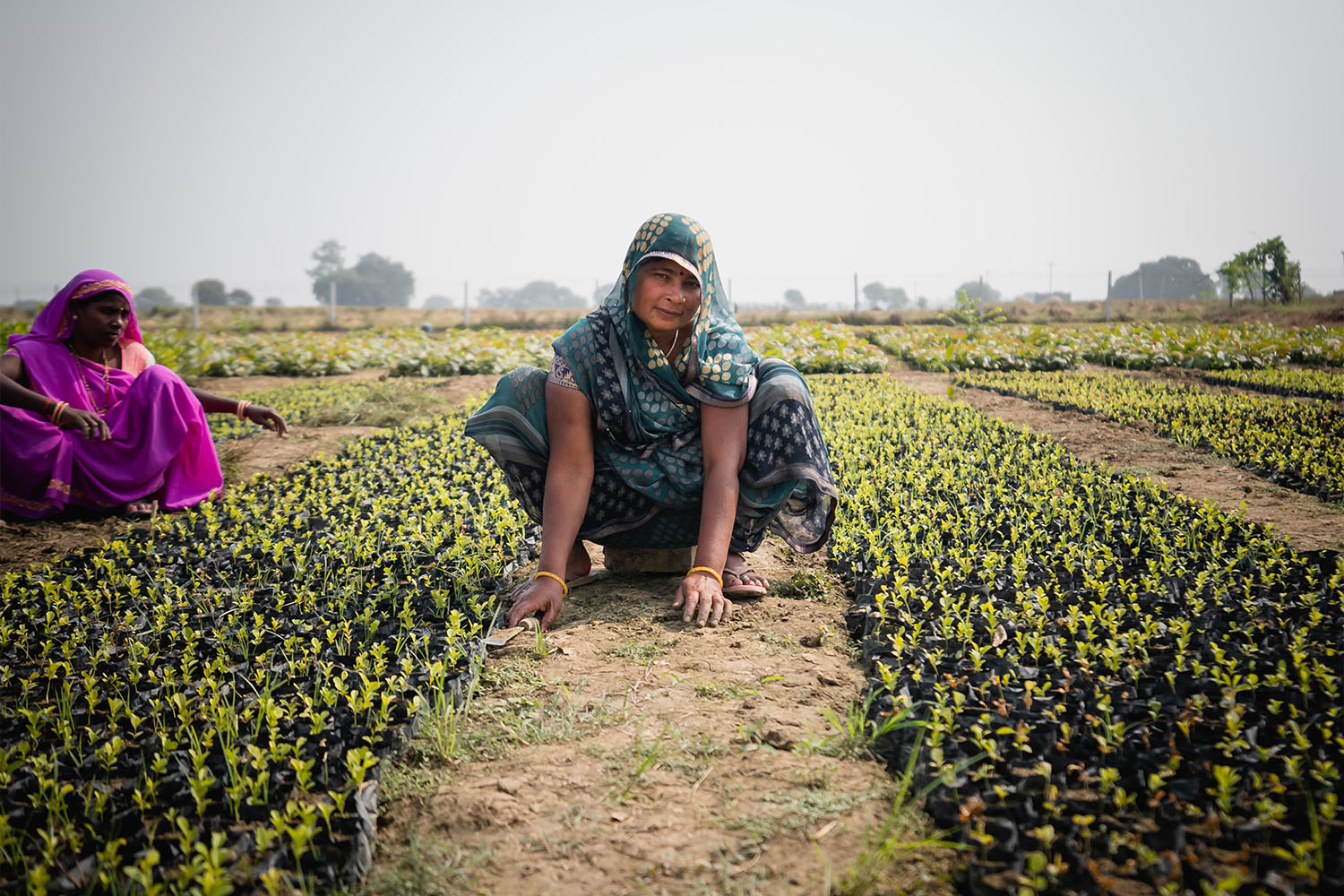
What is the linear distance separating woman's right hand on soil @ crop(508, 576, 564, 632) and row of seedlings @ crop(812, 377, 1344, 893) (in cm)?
104

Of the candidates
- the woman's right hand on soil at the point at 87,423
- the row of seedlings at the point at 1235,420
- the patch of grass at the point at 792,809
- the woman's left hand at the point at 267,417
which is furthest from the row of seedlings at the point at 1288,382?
the woman's right hand on soil at the point at 87,423

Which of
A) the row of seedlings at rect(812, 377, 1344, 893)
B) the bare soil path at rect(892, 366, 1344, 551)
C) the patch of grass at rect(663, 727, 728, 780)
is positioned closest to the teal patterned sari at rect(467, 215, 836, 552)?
the row of seedlings at rect(812, 377, 1344, 893)

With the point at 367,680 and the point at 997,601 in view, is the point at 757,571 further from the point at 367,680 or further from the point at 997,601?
the point at 367,680

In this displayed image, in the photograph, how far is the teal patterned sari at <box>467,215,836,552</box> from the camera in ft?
9.72

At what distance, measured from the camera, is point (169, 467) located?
482 cm

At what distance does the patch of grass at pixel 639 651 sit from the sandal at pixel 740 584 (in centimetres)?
47

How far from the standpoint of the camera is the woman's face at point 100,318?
4566 millimetres

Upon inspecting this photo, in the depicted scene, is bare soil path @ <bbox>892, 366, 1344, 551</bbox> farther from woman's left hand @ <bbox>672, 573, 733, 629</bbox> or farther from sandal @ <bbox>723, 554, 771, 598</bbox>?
woman's left hand @ <bbox>672, 573, 733, 629</bbox>

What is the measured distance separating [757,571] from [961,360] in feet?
36.3

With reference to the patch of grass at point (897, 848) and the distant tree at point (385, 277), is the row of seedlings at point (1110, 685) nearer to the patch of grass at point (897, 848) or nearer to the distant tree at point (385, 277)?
the patch of grass at point (897, 848)

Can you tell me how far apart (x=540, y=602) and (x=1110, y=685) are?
175cm

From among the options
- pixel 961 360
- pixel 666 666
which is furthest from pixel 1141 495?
pixel 961 360

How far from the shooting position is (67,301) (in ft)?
14.9

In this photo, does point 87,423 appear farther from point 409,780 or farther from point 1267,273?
point 1267,273
